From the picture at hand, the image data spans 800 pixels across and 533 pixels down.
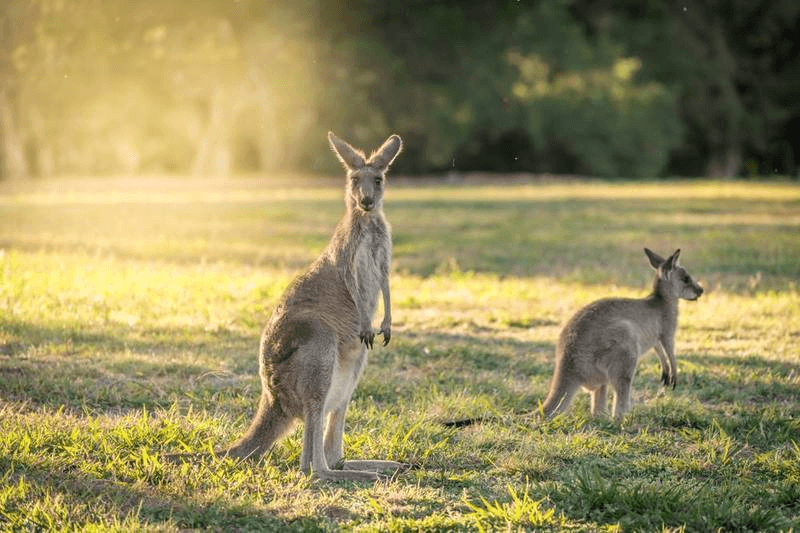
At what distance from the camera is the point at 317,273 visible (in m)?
5.15

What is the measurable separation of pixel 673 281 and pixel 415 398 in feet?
6.36

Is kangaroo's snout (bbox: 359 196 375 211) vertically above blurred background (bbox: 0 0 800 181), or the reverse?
blurred background (bbox: 0 0 800 181)

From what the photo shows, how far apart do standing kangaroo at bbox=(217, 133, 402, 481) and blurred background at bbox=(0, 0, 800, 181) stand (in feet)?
97.2

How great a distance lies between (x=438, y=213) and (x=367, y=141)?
63.8 ft

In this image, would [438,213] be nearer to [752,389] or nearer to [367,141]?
[752,389]

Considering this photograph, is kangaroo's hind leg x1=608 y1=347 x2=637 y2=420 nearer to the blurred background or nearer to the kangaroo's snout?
the kangaroo's snout

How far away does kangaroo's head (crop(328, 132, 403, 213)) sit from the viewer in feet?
16.7

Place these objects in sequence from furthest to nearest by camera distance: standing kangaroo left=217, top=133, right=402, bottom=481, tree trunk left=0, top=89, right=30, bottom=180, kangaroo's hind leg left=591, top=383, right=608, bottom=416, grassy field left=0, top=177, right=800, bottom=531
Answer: tree trunk left=0, top=89, right=30, bottom=180, kangaroo's hind leg left=591, top=383, right=608, bottom=416, standing kangaroo left=217, top=133, right=402, bottom=481, grassy field left=0, top=177, right=800, bottom=531

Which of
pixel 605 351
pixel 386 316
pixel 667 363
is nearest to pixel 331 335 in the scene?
pixel 386 316

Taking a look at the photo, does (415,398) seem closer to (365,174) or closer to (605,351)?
(605,351)

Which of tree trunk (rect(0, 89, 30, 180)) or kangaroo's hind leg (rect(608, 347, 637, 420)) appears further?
tree trunk (rect(0, 89, 30, 180))

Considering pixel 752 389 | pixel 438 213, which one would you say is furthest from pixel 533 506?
pixel 438 213

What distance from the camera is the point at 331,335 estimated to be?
475 centimetres

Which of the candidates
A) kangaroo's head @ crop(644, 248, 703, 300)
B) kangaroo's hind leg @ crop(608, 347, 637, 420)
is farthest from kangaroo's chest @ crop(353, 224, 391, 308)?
kangaroo's head @ crop(644, 248, 703, 300)
